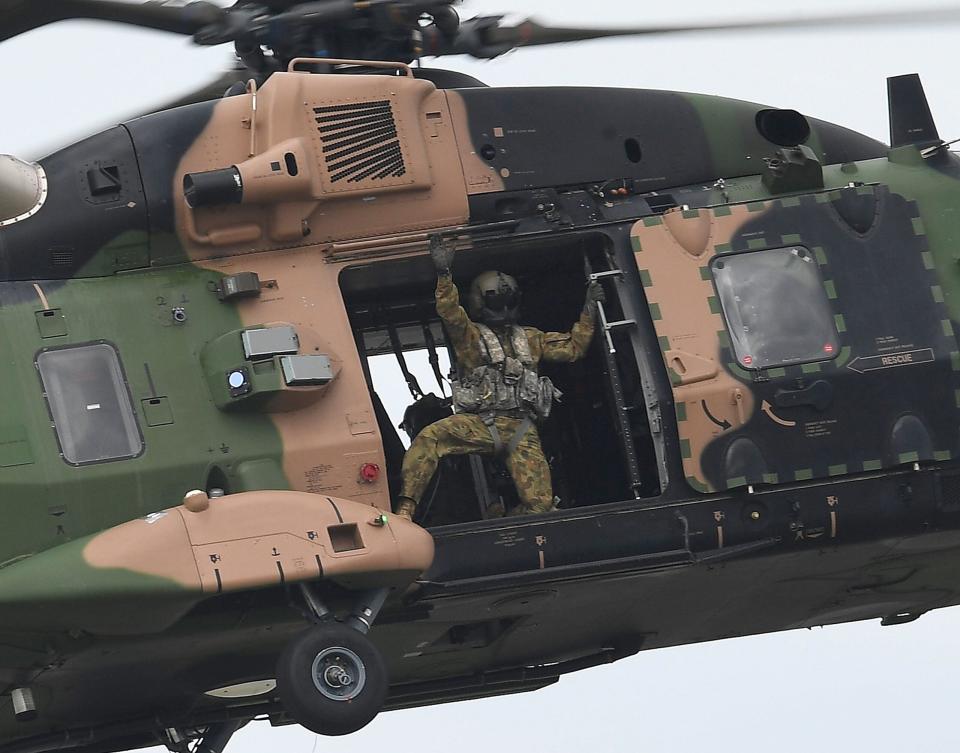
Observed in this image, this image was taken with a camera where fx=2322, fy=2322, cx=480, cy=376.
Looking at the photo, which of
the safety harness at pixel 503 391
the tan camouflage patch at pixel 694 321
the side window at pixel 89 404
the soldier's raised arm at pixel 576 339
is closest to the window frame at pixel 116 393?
the side window at pixel 89 404

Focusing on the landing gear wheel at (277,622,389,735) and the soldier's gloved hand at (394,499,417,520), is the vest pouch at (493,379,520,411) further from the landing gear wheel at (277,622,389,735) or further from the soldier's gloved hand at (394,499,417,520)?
the landing gear wheel at (277,622,389,735)

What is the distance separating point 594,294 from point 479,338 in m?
0.68

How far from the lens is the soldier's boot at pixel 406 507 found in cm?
1238

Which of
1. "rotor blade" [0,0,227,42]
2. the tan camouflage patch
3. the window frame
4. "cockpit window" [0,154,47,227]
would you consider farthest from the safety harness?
A: "cockpit window" [0,154,47,227]

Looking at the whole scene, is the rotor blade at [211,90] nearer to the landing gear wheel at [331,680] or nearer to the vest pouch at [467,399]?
the vest pouch at [467,399]

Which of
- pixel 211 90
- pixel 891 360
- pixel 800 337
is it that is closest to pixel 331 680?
pixel 800 337

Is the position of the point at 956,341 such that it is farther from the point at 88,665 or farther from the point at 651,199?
the point at 88,665

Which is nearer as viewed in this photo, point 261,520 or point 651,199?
point 261,520

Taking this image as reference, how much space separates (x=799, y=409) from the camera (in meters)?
12.6

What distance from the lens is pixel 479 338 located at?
12883 mm

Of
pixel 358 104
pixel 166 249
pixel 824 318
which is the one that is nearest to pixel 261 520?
pixel 166 249

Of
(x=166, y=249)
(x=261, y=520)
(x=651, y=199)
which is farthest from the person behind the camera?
(x=651, y=199)

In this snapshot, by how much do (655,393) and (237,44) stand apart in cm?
307

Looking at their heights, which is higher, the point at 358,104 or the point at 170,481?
the point at 358,104
